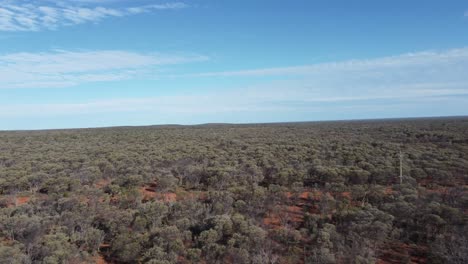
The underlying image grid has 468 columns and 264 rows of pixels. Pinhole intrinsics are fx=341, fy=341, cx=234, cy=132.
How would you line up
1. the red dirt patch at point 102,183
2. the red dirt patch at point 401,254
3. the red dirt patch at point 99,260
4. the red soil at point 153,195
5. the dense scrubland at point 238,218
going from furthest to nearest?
the red dirt patch at point 102,183 → the red soil at point 153,195 → the red dirt patch at point 99,260 → the red dirt patch at point 401,254 → the dense scrubland at point 238,218

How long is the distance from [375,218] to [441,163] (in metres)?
15.9

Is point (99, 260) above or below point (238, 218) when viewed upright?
below

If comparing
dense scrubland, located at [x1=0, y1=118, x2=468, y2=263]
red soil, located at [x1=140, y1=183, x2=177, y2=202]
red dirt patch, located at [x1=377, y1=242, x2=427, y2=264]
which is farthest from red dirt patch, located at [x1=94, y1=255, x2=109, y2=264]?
red dirt patch, located at [x1=377, y1=242, x2=427, y2=264]

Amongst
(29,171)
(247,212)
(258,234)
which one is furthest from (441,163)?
(29,171)

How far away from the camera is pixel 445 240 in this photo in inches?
463

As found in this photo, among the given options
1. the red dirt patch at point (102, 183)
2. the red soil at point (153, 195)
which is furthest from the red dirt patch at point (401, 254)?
the red dirt patch at point (102, 183)

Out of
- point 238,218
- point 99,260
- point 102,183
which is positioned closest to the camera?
point 99,260

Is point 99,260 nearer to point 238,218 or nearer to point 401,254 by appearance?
point 238,218

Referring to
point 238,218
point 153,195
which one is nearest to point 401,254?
point 238,218

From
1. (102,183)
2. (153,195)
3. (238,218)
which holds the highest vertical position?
(238,218)

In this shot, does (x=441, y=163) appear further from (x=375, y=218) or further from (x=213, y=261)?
(x=213, y=261)

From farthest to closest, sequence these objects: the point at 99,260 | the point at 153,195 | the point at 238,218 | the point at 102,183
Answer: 1. the point at 102,183
2. the point at 153,195
3. the point at 238,218
4. the point at 99,260

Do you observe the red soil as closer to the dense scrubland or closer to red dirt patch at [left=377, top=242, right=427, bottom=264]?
the dense scrubland

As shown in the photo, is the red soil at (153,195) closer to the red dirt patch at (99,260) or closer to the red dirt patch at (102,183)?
the red dirt patch at (102,183)
